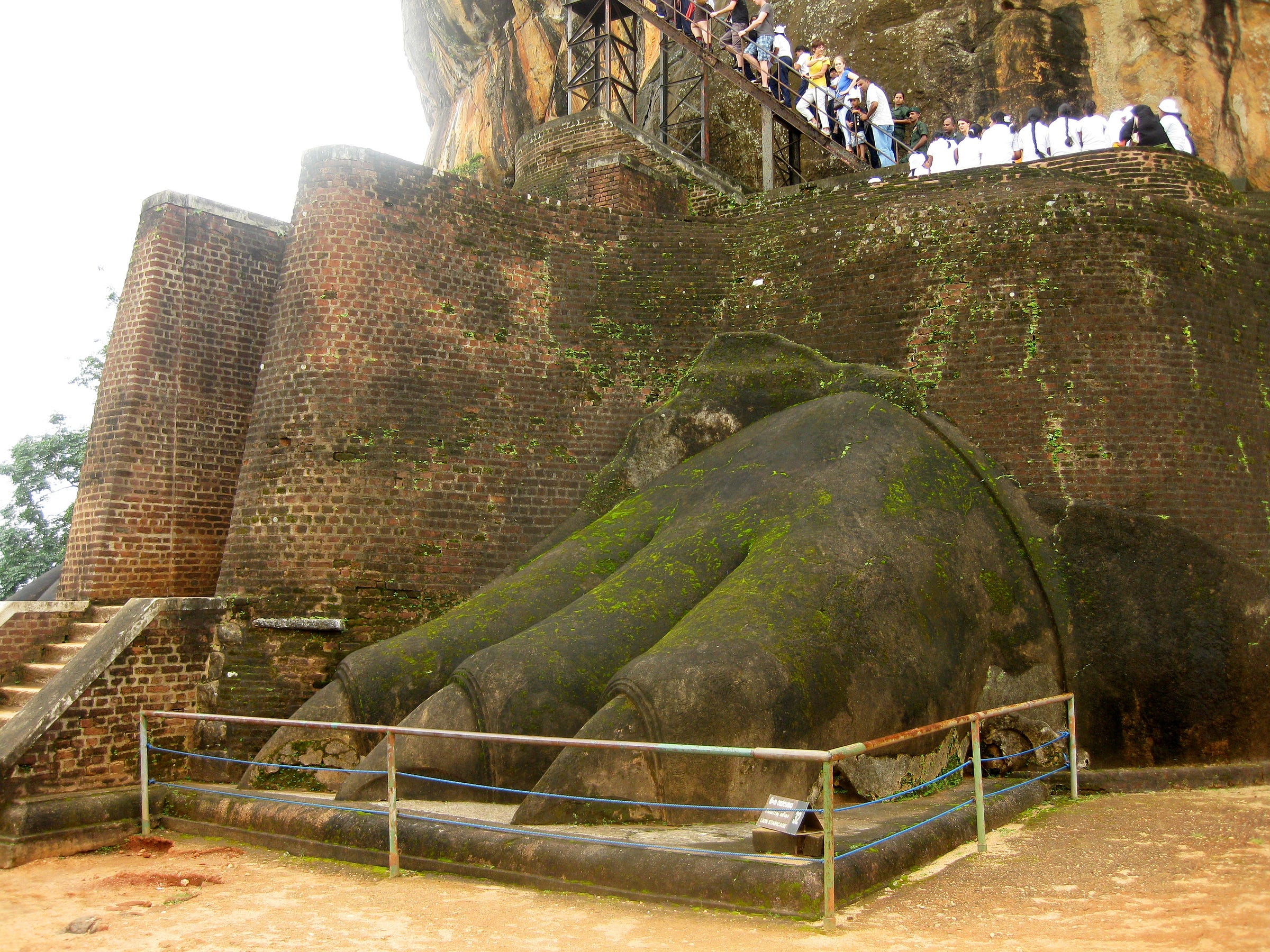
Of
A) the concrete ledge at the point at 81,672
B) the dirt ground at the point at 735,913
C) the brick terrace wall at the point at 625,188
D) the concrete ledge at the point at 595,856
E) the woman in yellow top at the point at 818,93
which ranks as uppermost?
the woman in yellow top at the point at 818,93

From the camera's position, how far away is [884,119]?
16938mm

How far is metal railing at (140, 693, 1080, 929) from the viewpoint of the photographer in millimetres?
5281

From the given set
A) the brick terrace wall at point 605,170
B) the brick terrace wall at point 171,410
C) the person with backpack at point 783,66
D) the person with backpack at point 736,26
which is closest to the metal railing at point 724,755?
the brick terrace wall at point 171,410

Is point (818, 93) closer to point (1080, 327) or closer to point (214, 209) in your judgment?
point (1080, 327)

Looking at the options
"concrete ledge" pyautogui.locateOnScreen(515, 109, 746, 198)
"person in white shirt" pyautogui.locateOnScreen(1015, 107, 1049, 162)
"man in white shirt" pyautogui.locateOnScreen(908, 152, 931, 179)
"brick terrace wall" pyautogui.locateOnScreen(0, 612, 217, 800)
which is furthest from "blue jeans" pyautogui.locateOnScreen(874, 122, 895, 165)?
"brick terrace wall" pyautogui.locateOnScreen(0, 612, 217, 800)

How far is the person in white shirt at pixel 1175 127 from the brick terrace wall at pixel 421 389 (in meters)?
5.98

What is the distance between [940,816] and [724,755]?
157 cm

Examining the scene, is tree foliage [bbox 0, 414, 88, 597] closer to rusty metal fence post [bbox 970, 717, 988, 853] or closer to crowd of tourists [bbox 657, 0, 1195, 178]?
crowd of tourists [bbox 657, 0, 1195, 178]

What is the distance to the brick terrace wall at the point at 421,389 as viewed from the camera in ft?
36.6

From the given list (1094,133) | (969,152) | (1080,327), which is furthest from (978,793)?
(969,152)

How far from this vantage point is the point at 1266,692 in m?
8.98


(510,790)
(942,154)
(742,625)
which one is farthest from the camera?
(942,154)

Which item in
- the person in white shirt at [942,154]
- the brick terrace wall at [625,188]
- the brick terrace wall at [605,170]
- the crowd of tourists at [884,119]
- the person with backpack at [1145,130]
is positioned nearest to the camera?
the person with backpack at [1145,130]

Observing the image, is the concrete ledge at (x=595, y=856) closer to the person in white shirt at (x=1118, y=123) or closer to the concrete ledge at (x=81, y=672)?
the concrete ledge at (x=81, y=672)
